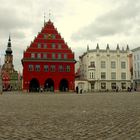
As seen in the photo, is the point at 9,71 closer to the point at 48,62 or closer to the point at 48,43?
the point at 48,62

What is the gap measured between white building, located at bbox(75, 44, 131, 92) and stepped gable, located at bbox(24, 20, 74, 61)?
1327 cm

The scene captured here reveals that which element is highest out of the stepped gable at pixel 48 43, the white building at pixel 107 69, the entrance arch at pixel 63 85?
the stepped gable at pixel 48 43

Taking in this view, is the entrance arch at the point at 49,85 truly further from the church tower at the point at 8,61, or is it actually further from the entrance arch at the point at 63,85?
the church tower at the point at 8,61

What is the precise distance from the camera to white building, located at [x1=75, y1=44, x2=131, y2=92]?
3593 inches

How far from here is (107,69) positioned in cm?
9275

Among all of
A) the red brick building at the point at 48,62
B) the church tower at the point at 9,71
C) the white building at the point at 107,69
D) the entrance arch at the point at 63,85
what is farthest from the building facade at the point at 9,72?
the red brick building at the point at 48,62

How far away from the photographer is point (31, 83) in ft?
266

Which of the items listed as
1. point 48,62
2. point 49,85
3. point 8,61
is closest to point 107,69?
point 49,85

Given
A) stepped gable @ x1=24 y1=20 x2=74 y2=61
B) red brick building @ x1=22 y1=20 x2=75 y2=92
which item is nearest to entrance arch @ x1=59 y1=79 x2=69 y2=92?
red brick building @ x1=22 y1=20 x2=75 y2=92

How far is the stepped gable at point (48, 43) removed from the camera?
259 feet

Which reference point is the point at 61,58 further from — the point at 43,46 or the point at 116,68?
the point at 116,68

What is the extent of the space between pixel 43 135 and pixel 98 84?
84.4 m

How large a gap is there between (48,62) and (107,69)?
22711 millimetres

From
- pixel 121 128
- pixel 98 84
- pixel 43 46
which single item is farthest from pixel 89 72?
pixel 121 128
